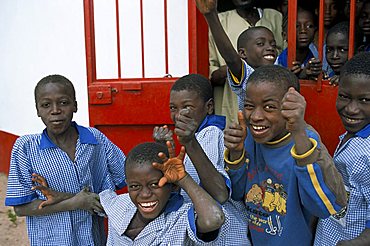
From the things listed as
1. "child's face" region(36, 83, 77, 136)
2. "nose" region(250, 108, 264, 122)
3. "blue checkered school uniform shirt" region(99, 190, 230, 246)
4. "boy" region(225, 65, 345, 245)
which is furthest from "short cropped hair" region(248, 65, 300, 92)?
"child's face" region(36, 83, 77, 136)

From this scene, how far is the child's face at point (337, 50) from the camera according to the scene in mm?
2936

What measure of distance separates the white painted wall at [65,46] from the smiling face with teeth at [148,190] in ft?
7.46

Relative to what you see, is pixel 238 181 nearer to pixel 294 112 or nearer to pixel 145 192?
pixel 145 192

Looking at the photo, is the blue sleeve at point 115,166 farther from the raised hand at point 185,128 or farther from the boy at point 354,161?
the boy at point 354,161

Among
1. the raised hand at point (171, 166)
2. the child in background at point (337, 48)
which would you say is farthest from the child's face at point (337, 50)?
the raised hand at point (171, 166)

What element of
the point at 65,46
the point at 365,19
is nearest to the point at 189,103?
the point at 365,19

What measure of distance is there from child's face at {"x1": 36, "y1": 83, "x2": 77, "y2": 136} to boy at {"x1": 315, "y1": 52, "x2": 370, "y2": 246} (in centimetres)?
126

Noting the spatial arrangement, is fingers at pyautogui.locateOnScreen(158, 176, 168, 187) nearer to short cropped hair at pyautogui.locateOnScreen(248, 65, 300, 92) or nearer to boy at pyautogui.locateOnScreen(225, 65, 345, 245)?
boy at pyautogui.locateOnScreen(225, 65, 345, 245)

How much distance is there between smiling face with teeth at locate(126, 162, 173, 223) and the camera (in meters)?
2.07

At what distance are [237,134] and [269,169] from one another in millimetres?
191

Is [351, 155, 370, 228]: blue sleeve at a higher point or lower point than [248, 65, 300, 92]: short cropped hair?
lower

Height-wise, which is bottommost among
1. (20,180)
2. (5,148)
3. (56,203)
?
(5,148)

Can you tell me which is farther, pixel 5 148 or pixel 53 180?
pixel 5 148

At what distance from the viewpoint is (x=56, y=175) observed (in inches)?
98.0
